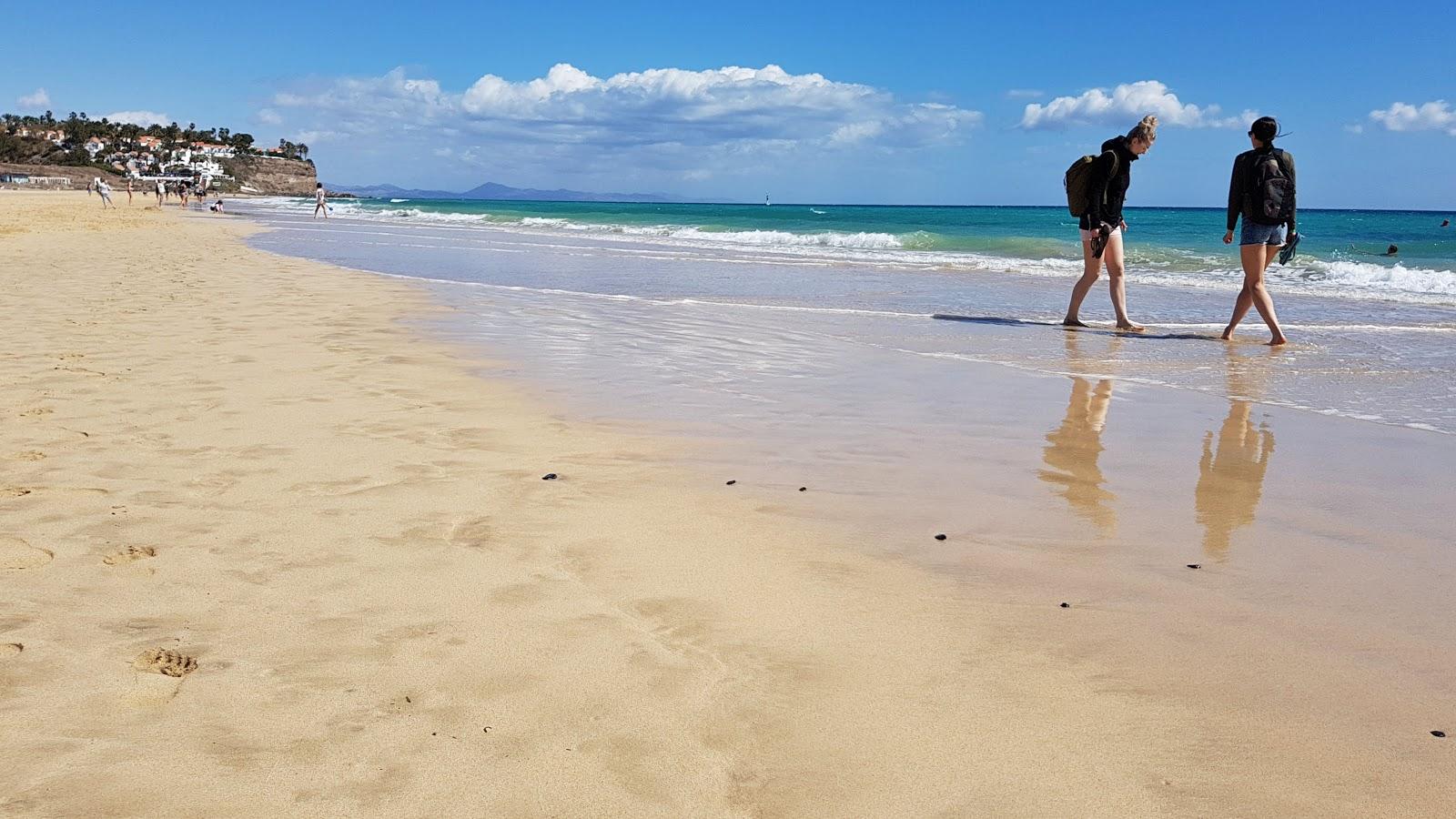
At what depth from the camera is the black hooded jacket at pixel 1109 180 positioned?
28.9ft

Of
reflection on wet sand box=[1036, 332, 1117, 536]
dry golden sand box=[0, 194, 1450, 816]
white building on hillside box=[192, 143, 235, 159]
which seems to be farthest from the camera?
white building on hillside box=[192, 143, 235, 159]

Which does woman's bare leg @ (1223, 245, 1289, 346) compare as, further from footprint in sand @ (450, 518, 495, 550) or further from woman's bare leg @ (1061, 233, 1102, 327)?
footprint in sand @ (450, 518, 495, 550)

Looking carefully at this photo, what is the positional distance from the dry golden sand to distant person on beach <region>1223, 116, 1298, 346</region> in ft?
20.2

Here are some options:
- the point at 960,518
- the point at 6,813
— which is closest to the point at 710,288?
the point at 960,518

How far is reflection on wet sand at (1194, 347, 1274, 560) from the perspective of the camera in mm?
3363

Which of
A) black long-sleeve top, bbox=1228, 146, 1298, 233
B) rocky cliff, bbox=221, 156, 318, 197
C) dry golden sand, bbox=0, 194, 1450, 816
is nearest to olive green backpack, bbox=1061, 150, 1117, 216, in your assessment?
black long-sleeve top, bbox=1228, 146, 1298, 233

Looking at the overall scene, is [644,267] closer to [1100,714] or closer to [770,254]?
[770,254]

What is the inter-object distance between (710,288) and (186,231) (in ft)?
57.1

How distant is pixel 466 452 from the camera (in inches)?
161

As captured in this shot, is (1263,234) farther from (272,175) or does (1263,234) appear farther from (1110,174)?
(272,175)

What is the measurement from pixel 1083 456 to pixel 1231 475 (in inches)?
22.7

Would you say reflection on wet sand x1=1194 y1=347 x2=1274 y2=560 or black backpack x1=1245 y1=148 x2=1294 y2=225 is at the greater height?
black backpack x1=1245 y1=148 x2=1294 y2=225

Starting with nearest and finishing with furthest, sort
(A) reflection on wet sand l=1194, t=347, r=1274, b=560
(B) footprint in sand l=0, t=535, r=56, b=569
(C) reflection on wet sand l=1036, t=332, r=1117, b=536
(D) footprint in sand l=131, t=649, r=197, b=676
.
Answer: (D) footprint in sand l=131, t=649, r=197, b=676 < (B) footprint in sand l=0, t=535, r=56, b=569 < (A) reflection on wet sand l=1194, t=347, r=1274, b=560 < (C) reflection on wet sand l=1036, t=332, r=1117, b=536

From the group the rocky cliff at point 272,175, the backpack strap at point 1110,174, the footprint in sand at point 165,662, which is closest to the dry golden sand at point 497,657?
the footprint in sand at point 165,662
